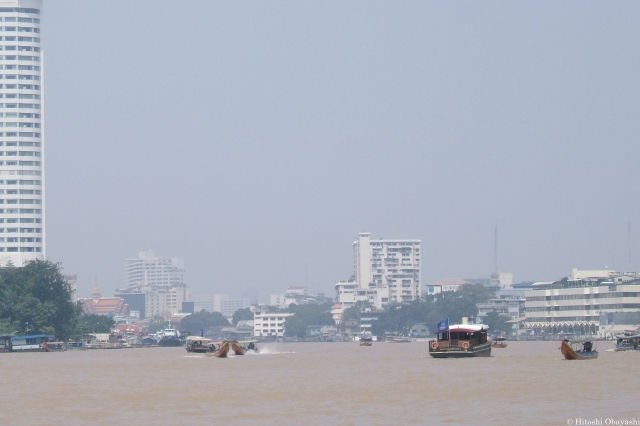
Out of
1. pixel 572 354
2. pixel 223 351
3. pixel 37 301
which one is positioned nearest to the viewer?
pixel 572 354

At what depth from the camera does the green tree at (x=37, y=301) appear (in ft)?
449

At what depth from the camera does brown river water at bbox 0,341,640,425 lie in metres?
41.7

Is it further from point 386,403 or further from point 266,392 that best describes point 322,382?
point 386,403

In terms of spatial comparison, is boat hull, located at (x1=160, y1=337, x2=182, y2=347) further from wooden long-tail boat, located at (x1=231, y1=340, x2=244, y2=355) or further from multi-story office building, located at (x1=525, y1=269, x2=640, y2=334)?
wooden long-tail boat, located at (x1=231, y1=340, x2=244, y2=355)

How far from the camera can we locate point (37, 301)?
138 meters

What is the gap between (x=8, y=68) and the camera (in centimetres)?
19912

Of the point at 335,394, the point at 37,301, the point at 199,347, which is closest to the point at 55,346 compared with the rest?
the point at 37,301

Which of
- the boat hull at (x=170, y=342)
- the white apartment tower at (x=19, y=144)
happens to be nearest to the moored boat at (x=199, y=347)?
the boat hull at (x=170, y=342)

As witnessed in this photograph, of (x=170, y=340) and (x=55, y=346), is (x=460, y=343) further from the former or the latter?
(x=170, y=340)

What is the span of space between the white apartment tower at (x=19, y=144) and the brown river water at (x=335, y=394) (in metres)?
124

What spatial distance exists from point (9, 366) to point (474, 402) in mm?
48222

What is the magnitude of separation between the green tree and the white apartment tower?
168 feet

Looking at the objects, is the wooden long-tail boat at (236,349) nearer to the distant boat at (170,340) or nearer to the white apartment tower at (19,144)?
the distant boat at (170,340)

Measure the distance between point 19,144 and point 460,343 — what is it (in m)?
133
